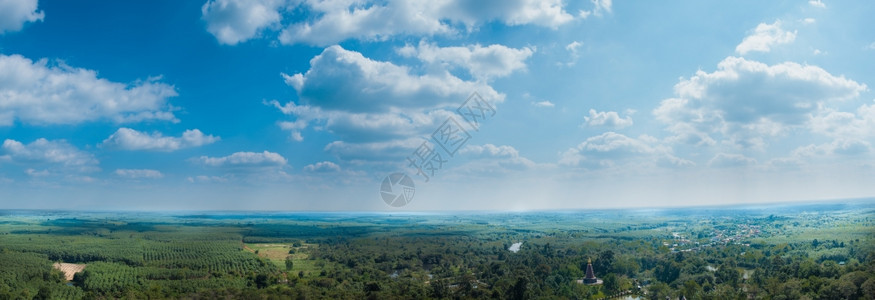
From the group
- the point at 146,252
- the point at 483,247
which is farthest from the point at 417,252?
the point at 146,252

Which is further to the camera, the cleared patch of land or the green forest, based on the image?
the cleared patch of land

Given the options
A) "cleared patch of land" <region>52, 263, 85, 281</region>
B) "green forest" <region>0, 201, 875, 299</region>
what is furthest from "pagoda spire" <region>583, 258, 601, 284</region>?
"cleared patch of land" <region>52, 263, 85, 281</region>

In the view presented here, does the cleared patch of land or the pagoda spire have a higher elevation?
the cleared patch of land

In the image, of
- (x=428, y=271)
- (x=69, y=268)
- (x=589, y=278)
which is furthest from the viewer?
(x=428, y=271)

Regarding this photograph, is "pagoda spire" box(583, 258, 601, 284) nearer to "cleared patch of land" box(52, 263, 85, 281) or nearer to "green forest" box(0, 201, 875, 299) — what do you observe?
"green forest" box(0, 201, 875, 299)

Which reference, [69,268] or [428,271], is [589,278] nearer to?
[428,271]

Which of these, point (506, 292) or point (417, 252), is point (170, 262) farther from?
point (506, 292)

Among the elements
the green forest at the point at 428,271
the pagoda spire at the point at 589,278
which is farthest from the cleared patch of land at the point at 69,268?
the pagoda spire at the point at 589,278

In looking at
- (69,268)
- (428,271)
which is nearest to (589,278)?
(428,271)
